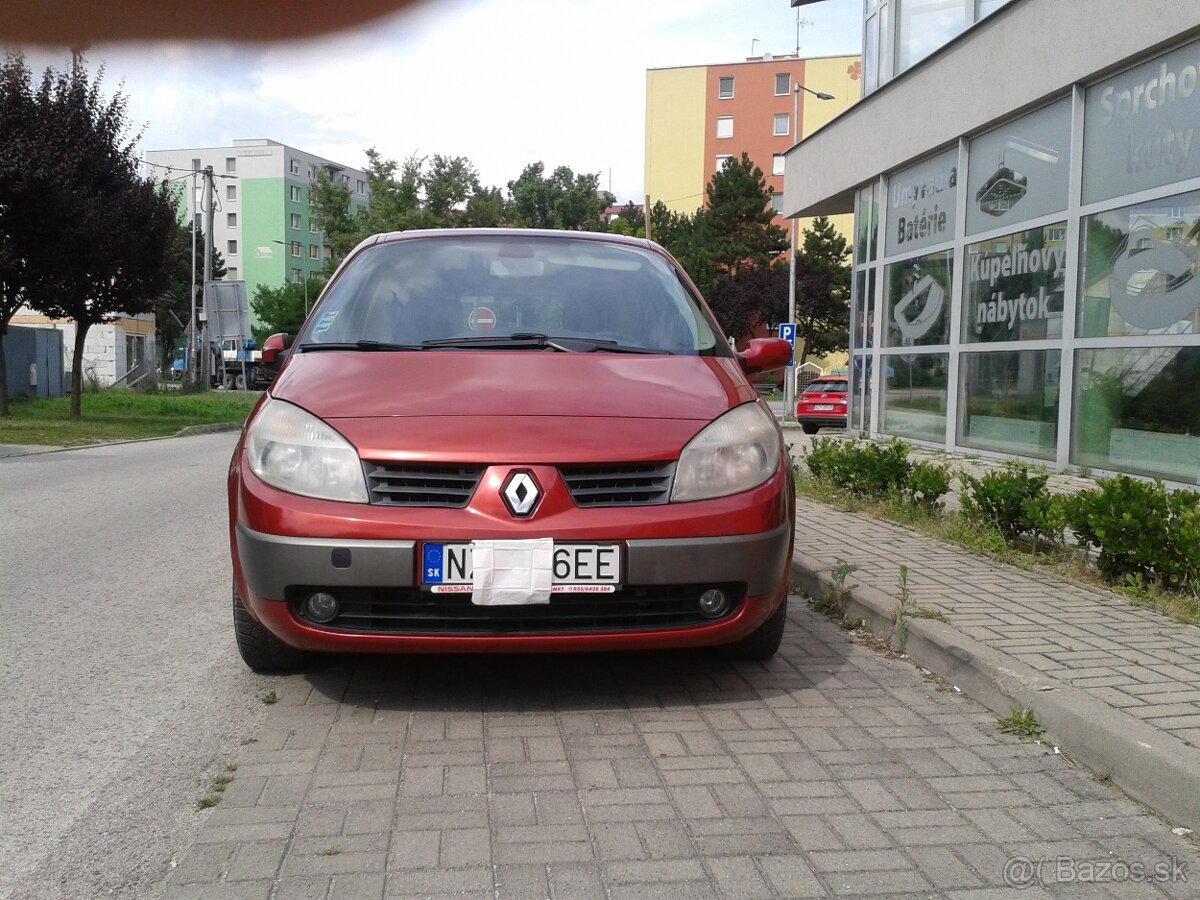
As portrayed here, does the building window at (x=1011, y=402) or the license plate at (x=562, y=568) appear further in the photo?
the building window at (x=1011, y=402)

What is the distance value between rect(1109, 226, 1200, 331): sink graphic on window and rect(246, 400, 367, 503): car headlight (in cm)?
894

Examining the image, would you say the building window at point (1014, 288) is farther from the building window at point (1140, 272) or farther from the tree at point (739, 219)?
the tree at point (739, 219)

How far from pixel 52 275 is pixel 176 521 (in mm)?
16257

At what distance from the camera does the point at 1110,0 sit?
11.2 meters

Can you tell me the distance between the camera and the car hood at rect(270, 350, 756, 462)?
3.59 m

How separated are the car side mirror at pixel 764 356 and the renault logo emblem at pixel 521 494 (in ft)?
6.23

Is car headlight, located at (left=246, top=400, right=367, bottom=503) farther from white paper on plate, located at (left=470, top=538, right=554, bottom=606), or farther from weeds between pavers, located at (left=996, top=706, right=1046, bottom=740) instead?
weeds between pavers, located at (left=996, top=706, right=1046, bottom=740)

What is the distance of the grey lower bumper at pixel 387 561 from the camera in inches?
136

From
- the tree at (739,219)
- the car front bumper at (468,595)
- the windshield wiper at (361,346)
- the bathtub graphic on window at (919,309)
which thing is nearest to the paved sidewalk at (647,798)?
the car front bumper at (468,595)

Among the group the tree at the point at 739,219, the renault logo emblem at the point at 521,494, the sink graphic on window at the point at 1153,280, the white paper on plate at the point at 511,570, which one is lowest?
the white paper on plate at the point at 511,570

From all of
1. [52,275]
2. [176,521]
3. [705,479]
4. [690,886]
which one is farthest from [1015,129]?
[52,275]

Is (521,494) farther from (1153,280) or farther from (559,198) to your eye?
(559,198)

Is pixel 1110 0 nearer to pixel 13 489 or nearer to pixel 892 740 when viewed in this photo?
pixel 892 740

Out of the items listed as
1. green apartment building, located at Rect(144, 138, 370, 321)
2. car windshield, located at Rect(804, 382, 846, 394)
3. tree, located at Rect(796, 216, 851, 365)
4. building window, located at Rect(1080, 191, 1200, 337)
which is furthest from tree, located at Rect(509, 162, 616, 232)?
building window, located at Rect(1080, 191, 1200, 337)
